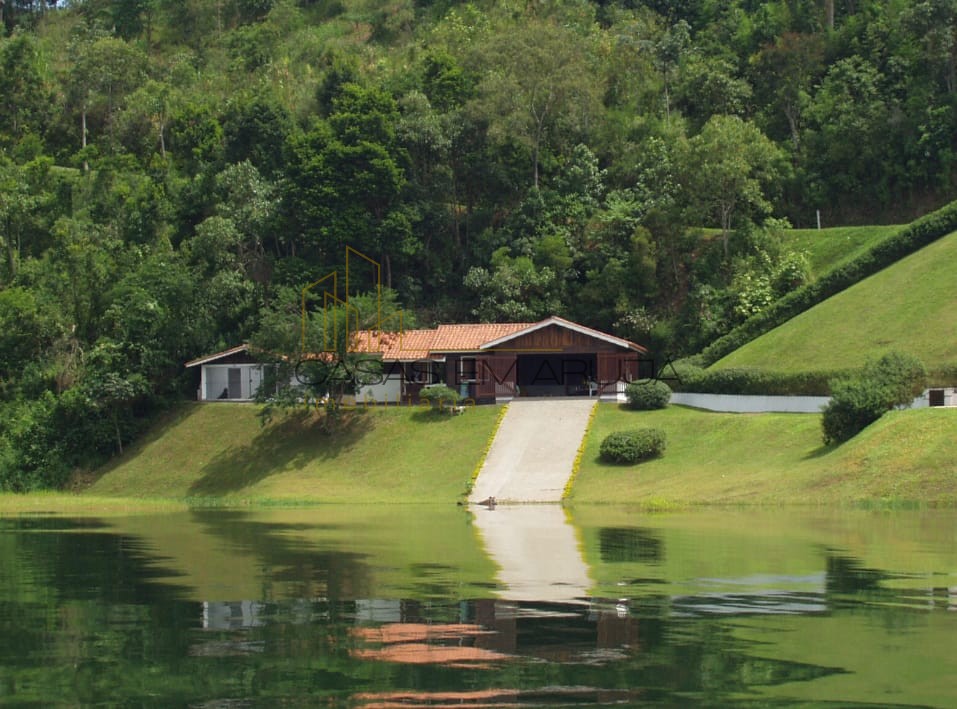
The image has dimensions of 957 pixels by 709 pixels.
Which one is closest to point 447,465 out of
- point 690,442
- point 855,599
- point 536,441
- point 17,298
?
point 536,441

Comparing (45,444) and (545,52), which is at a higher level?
(545,52)

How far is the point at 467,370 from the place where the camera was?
7300cm

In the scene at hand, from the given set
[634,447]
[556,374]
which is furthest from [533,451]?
[556,374]

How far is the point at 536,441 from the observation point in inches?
2473

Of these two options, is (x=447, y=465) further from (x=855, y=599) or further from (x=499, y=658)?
(x=499, y=658)

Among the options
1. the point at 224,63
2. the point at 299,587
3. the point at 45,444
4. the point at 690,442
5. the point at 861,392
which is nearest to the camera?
the point at 299,587

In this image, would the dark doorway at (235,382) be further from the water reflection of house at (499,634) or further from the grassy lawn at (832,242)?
the water reflection of house at (499,634)

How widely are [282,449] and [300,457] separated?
1748 mm

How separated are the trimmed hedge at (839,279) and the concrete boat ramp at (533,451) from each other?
7.90m

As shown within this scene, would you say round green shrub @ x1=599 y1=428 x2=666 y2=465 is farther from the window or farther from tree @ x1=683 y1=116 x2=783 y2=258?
tree @ x1=683 y1=116 x2=783 y2=258

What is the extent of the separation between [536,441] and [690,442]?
7.64 meters

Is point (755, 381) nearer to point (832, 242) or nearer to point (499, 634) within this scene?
point (832, 242)

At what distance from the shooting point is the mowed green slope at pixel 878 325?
61.0 metres

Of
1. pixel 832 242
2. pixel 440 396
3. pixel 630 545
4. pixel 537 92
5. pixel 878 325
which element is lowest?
pixel 630 545
